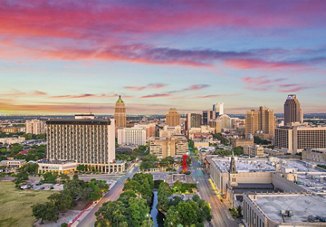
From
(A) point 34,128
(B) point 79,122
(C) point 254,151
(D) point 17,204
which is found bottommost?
(D) point 17,204

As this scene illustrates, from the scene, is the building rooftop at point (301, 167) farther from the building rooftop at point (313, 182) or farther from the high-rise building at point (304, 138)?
the high-rise building at point (304, 138)

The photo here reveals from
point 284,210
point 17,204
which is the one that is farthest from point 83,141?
point 284,210

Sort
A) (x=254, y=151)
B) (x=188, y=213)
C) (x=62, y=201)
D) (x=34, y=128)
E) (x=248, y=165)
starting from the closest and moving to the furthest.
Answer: (x=188, y=213) < (x=62, y=201) < (x=248, y=165) < (x=254, y=151) < (x=34, y=128)

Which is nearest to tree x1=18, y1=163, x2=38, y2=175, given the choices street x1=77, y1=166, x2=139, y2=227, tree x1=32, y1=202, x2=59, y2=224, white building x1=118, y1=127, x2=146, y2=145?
street x1=77, y1=166, x2=139, y2=227

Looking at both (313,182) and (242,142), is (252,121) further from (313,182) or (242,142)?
(313,182)

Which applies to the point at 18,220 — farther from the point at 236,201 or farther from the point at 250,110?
the point at 250,110

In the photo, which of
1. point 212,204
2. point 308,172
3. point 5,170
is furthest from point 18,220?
point 5,170
